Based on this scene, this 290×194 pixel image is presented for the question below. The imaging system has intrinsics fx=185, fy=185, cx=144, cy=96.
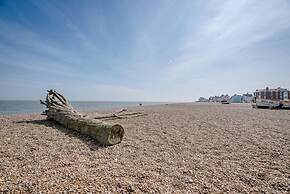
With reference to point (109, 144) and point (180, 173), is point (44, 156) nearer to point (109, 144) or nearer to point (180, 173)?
point (109, 144)

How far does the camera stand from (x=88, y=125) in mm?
7352

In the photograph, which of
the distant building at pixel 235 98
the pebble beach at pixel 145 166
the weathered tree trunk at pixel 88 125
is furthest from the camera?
the distant building at pixel 235 98

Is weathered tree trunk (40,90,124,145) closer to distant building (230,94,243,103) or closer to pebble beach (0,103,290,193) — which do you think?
pebble beach (0,103,290,193)

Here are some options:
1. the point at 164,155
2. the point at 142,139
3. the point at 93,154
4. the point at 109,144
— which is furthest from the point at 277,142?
the point at 93,154

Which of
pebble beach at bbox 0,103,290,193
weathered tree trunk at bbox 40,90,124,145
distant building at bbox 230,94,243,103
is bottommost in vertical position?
pebble beach at bbox 0,103,290,193

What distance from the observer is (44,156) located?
497 cm

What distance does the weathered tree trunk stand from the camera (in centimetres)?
638

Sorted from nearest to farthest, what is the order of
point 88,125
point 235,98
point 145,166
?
point 145,166, point 88,125, point 235,98

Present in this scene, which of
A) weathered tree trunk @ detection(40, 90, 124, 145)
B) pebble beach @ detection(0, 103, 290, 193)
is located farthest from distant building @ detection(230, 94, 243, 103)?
pebble beach @ detection(0, 103, 290, 193)

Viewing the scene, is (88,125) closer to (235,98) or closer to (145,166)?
(145,166)

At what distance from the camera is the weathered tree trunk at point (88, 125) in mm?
6383

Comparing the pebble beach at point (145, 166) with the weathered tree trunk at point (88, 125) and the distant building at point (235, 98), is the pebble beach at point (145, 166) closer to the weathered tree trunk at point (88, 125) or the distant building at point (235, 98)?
the weathered tree trunk at point (88, 125)

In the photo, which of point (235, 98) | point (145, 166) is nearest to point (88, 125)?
point (145, 166)

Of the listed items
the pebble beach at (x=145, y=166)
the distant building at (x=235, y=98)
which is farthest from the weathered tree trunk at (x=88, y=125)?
the distant building at (x=235, y=98)
